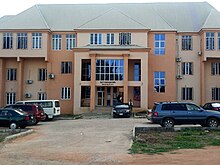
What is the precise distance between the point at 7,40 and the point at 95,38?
1043 cm

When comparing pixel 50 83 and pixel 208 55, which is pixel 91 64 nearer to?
pixel 50 83

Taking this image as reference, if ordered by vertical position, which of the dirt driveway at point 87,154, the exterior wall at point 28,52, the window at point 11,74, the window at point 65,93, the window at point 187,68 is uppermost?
the exterior wall at point 28,52


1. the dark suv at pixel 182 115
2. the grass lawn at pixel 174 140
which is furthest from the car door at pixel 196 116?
the grass lawn at pixel 174 140

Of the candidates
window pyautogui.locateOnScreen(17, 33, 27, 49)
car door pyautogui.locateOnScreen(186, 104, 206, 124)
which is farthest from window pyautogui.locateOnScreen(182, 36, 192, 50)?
car door pyautogui.locateOnScreen(186, 104, 206, 124)

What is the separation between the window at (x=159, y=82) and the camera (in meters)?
A: 44.1

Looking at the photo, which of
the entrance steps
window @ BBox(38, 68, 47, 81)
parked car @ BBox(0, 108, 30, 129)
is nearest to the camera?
parked car @ BBox(0, 108, 30, 129)

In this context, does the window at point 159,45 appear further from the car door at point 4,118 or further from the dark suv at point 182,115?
the car door at point 4,118

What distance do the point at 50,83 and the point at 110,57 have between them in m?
8.43

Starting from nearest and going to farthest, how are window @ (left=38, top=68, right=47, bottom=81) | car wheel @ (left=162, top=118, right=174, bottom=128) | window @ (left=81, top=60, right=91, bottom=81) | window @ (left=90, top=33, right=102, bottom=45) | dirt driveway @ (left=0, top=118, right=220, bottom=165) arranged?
dirt driveway @ (left=0, top=118, right=220, bottom=165)
car wheel @ (left=162, top=118, right=174, bottom=128)
window @ (left=81, top=60, right=91, bottom=81)
window @ (left=90, top=33, right=102, bottom=45)
window @ (left=38, top=68, right=47, bottom=81)

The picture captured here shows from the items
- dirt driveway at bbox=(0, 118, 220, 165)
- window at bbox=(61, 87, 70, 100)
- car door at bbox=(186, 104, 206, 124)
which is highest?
window at bbox=(61, 87, 70, 100)

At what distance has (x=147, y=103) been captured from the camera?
41.6m

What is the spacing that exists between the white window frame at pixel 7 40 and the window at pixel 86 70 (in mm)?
8936

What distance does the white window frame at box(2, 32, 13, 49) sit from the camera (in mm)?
44719

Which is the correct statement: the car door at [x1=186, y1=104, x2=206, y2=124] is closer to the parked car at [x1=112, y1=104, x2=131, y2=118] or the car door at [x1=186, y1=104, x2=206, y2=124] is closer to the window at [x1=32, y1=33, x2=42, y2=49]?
the parked car at [x1=112, y1=104, x2=131, y2=118]
